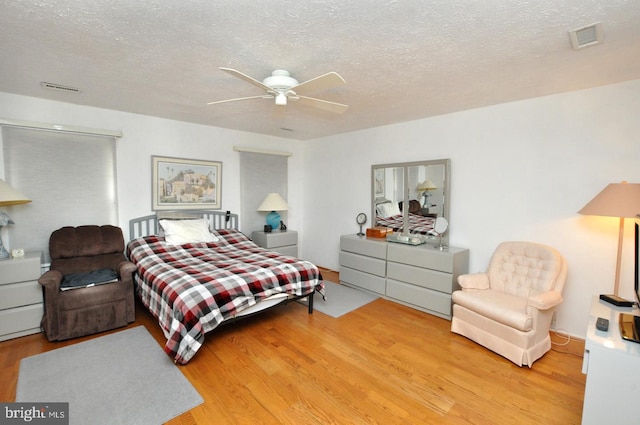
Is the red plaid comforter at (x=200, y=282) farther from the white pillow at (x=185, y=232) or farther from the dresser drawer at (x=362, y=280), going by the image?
the dresser drawer at (x=362, y=280)

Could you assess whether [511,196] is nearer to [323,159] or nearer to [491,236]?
[491,236]

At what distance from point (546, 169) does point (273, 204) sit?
→ 3579 mm

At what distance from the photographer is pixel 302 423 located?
1821 millimetres

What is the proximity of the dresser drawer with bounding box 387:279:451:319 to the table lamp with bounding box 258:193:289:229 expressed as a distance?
2.10 m

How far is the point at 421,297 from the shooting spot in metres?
3.51

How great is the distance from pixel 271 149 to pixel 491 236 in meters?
3.66

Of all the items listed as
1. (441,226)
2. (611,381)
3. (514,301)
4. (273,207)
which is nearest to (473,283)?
(514,301)

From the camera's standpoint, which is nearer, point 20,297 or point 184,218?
point 20,297

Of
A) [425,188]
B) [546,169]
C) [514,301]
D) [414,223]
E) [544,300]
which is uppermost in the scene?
[546,169]

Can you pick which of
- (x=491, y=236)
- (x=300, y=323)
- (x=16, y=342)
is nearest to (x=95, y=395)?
(x=16, y=342)

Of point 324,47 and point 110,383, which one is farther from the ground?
point 324,47

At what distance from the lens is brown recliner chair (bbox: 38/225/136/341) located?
269 cm

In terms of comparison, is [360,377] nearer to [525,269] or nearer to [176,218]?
[525,269]

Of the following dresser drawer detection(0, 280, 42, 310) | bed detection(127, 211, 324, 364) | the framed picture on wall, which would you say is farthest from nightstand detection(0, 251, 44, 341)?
the framed picture on wall
